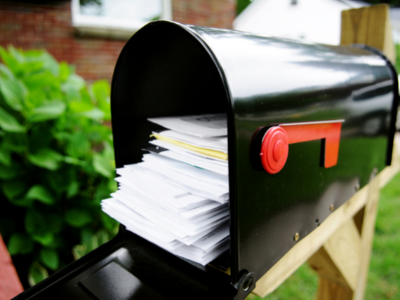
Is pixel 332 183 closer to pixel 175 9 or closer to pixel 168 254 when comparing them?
pixel 168 254

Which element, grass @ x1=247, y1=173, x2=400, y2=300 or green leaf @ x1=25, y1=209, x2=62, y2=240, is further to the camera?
grass @ x1=247, y1=173, x2=400, y2=300

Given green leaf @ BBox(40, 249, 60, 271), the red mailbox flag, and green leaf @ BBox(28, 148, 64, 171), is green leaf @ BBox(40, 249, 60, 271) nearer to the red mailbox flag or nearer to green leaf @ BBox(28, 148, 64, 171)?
green leaf @ BBox(28, 148, 64, 171)

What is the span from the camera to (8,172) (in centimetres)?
131

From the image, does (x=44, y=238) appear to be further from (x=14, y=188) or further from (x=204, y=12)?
(x=204, y=12)

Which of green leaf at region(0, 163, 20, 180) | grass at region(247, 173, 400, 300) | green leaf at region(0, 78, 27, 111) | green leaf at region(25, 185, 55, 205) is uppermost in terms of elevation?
green leaf at region(0, 78, 27, 111)

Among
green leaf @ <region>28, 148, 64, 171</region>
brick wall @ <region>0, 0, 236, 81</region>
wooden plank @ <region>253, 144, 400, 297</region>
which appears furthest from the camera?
brick wall @ <region>0, 0, 236, 81</region>

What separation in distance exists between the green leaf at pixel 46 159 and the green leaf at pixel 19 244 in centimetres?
38

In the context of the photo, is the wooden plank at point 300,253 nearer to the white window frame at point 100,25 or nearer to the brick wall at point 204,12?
the white window frame at point 100,25

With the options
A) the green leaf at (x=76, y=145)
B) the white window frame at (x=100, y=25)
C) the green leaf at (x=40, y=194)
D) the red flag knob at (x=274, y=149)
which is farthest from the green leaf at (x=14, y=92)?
the white window frame at (x=100, y=25)

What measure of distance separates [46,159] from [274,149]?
119 cm

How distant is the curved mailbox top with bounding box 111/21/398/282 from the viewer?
1.52ft

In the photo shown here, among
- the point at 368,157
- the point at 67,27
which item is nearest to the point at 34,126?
the point at 368,157

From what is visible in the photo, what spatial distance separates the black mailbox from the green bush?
766 millimetres

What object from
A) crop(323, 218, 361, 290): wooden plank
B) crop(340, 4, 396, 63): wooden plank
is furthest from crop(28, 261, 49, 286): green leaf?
crop(340, 4, 396, 63): wooden plank
